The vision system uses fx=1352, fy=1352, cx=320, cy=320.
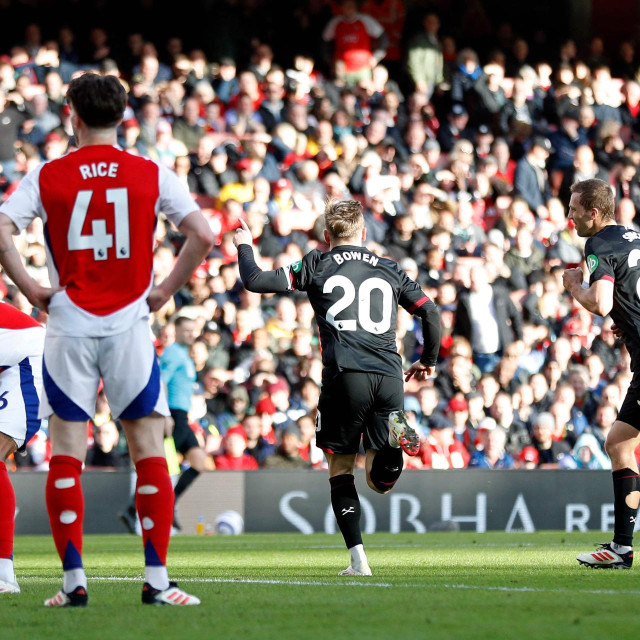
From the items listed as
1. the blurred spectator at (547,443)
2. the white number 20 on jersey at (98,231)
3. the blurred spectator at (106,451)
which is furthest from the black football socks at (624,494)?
the blurred spectator at (547,443)

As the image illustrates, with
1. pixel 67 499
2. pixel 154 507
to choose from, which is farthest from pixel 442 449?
pixel 67 499

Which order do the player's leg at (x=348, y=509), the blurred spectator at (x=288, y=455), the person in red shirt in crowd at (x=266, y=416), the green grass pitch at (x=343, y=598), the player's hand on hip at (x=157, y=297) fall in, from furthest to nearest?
1. the person in red shirt in crowd at (x=266, y=416)
2. the blurred spectator at (x=288, y=455)
3. the player's leg at (x=348, y=509)
4. the player's hand on hip at (x=157, y=297)
5. the green grass pitch at (x=343, y=598)

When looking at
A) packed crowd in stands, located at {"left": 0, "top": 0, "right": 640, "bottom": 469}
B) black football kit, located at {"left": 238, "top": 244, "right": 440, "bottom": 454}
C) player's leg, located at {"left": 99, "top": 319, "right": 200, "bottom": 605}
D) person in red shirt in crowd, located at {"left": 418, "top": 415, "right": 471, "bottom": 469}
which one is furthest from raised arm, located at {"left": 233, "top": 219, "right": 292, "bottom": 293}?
person in red shirt in crowd, located at {"left": 418, "top": 415, "right": 471, "bottom": 469}

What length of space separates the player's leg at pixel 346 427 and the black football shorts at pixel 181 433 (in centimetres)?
552

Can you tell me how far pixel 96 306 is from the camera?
18.4 feet

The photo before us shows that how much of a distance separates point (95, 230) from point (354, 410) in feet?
7.88

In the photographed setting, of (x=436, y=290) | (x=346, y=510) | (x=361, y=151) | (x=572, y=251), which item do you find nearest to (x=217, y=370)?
(x=436, y=290)

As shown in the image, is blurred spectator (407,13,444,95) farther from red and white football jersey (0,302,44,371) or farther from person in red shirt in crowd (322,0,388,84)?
red and white football jersey (0,302,44,371)

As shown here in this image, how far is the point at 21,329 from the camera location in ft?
23.7

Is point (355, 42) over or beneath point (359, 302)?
over

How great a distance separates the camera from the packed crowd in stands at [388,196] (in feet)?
50.3

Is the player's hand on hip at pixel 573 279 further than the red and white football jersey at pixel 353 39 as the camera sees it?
No

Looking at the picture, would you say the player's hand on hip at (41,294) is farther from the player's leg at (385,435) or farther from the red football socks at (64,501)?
the player's leg at (385,435)

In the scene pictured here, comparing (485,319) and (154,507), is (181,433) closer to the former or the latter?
(485,319)
